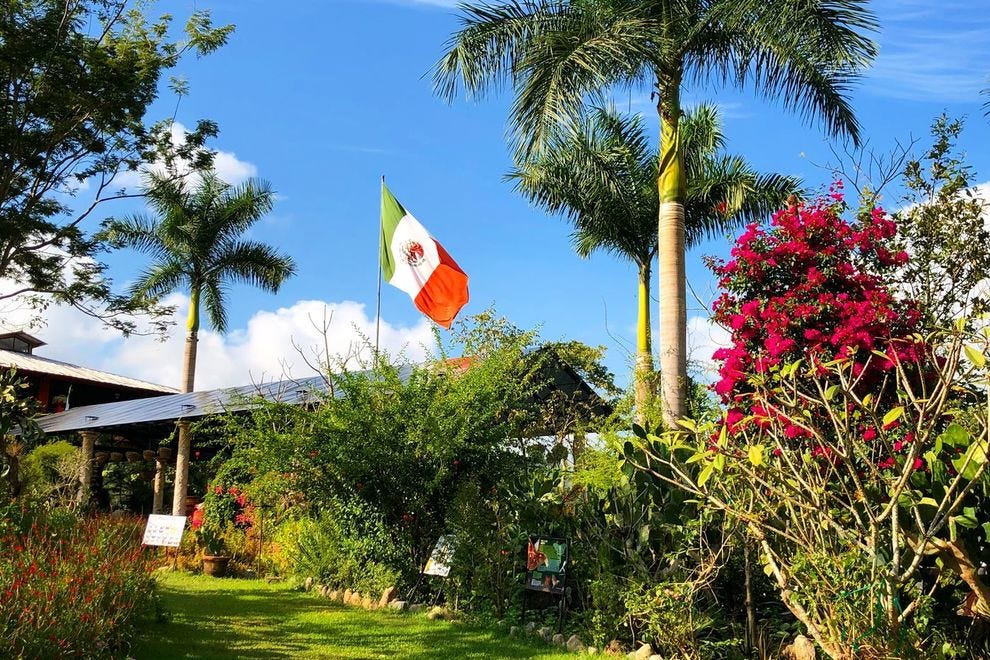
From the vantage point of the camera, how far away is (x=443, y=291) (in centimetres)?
1541

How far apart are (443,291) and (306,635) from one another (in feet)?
26.8

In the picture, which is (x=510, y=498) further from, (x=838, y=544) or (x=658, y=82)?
(x=658, y=82)

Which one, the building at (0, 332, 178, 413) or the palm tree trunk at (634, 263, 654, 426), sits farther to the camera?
the building at (0, 332, 178, 413)

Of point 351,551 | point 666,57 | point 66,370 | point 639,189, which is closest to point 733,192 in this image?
point 639,189

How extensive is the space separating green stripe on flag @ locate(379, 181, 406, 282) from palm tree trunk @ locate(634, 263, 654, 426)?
4.64m

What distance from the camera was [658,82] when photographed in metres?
11.8

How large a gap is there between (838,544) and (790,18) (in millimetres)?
8161

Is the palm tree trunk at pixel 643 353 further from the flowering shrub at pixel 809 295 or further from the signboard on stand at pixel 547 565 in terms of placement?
the signboard on stand at pixel 547 565

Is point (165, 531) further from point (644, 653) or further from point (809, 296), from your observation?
point (809, 296)

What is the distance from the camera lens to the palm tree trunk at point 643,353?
1349 cm

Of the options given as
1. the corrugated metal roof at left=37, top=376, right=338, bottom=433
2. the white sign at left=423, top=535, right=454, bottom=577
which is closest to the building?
the corrugated metal roof at left=37, top=376, right=338, bottom=433

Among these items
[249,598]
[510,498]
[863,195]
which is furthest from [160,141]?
[863,195]

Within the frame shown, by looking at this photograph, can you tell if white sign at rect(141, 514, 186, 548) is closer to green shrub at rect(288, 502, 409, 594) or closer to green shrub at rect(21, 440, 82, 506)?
green shrub at rect(288, 502, 409, 594)

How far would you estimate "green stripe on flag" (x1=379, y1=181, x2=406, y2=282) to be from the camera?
15.2m
